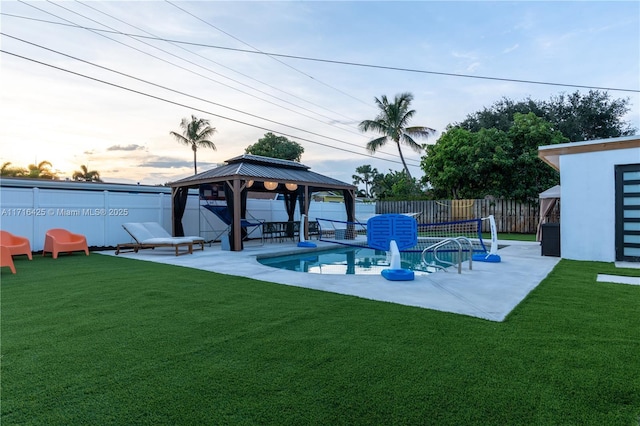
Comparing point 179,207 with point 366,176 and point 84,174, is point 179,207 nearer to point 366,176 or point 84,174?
point 84,174

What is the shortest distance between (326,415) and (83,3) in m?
14.8

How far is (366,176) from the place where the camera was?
166ft

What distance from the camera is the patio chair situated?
399 inches

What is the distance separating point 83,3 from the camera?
1191 cm

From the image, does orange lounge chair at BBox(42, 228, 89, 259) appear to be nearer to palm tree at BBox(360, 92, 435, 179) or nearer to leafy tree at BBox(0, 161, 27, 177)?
palm tree at BBox(360, 92, 435, 179)

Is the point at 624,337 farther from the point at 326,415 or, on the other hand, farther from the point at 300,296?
the point at 300,296

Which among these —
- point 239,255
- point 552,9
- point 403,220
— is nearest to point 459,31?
point 552,9

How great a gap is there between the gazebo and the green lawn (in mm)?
6874

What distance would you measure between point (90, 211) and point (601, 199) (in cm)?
1368

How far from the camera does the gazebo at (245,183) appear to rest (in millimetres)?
11484

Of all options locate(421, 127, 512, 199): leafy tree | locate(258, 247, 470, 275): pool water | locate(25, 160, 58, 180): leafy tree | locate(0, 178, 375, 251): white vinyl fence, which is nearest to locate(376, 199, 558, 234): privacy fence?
locate(421, 127, 512, 199): leafy tree

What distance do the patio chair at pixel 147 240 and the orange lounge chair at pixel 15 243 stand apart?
211 cm

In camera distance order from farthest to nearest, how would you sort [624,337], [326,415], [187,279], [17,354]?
1. [187,279]
2. [624,337]
3. [17,354]
4. [326,415]

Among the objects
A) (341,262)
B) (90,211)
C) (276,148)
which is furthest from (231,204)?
(276,148)
